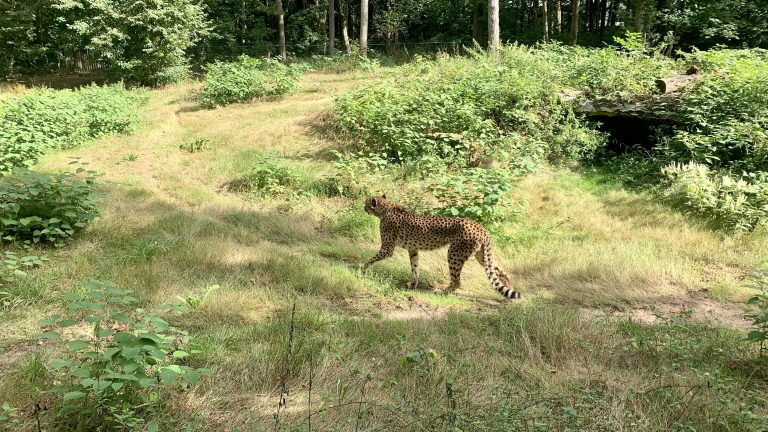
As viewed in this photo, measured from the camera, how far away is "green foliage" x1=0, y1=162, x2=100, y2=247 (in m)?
7.13

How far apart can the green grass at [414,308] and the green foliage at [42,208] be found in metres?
0.36

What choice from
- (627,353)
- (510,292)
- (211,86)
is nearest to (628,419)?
(627,353)

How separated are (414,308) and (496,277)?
4.76 ft

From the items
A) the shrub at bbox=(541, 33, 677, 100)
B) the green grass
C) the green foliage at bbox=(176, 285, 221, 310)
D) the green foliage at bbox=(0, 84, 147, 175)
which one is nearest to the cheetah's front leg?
the green grass

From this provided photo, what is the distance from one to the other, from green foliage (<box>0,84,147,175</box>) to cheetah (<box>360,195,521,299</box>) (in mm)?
9221

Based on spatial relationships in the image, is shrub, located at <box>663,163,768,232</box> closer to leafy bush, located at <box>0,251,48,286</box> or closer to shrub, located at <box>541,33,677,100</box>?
shrub, located at <box>541,33,677,100</box>

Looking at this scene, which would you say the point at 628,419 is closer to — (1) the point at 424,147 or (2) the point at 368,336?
(2) the point at 368,336

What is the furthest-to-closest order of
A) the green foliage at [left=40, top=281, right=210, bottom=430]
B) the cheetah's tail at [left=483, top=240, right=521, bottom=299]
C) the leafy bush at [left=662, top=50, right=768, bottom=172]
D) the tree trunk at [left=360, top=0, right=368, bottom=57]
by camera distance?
the tree trunk at [left=360, top=0, right=368, bottom=57]
the leafy bush at [left=662, top=50, right=768, bottom=172]
the cheetah's tail at [left=483, top=240, right=521, bottom=299]
the green foliage at [left=40, top=281, right=210, bottom=430]

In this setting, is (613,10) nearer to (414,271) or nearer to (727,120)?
(727,120)

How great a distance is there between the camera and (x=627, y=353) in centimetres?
512

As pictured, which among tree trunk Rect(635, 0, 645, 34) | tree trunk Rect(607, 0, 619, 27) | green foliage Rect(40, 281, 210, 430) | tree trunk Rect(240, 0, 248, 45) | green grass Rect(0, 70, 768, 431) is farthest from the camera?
tree trunk Rect(607, 0, 619, 27)

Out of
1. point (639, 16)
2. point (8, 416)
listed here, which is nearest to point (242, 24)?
point (639, 16)

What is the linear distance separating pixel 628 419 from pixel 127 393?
374 cm

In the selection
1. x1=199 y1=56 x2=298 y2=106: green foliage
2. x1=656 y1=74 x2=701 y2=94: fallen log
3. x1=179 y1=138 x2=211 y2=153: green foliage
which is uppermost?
x1=199 y1=56 x2=298 y2=106: green foliage
